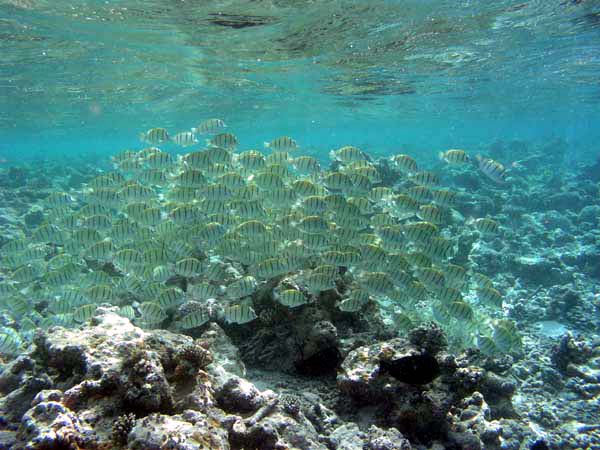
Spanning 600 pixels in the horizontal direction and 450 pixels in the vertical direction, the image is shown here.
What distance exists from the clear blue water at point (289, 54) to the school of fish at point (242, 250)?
913 centimetres

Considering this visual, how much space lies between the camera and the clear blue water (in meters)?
15.6

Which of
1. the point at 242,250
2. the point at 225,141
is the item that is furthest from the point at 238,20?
the point at 242,250

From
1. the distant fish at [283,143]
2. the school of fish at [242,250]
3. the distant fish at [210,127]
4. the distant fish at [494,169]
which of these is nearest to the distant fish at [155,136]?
the school of fish at [242,250]

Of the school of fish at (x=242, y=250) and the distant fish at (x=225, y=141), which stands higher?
the distant fish at (x=225, y=141)

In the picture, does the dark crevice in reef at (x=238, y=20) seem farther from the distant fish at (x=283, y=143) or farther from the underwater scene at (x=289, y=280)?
the distant fish at (x=283, y=143)

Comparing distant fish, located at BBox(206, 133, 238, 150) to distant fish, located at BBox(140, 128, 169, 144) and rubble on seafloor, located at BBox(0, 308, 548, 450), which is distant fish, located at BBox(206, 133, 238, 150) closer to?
distant fish, located at BBox(140, 128, 169, 144)

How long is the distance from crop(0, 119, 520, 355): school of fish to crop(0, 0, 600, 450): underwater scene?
0.16ft

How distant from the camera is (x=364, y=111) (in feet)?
154

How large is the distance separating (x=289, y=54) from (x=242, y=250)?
702 inches

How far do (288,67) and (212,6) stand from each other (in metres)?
10.4

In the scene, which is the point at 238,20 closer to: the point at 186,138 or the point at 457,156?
the point at 186,138

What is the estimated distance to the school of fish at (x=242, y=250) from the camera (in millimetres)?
6266

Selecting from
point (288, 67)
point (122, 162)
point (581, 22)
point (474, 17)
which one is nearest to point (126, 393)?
point (122, 162)

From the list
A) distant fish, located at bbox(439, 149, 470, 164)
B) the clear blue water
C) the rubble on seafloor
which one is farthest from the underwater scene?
distant fish, located at bbox(439, 149, 470, 164)
